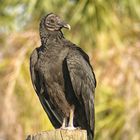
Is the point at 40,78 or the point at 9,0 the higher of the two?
the point at 9,0

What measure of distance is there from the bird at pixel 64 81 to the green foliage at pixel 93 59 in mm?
2916

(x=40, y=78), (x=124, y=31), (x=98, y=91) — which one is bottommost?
(x=40, y=78)

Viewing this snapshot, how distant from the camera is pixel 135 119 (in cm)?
1146

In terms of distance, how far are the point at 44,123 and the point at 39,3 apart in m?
2.39

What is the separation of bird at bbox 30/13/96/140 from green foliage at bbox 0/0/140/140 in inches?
115

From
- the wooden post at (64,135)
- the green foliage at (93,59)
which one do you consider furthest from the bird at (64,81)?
the green foliage at (93,59)

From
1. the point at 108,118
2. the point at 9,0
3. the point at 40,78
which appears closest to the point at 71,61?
the point at 40,78

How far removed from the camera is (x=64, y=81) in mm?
7609

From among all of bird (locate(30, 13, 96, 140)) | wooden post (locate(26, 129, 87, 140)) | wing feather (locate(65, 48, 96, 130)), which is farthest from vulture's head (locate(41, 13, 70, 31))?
wooden post (locate(26, 129, 87, 140))

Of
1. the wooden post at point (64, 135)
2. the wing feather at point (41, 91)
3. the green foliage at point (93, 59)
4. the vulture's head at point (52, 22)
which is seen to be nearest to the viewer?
the wooden post at point (64, 135)

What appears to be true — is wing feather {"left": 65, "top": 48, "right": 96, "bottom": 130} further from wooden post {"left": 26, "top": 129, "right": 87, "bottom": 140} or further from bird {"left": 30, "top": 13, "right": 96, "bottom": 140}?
wooden post {"left": 26, "top": 129, "right": 87, "bottom": 140}

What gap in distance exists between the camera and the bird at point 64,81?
7.48 meters

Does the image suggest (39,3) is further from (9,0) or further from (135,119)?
(135,119)

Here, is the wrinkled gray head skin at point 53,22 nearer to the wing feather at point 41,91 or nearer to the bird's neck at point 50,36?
the bird's neck at point 50,36
